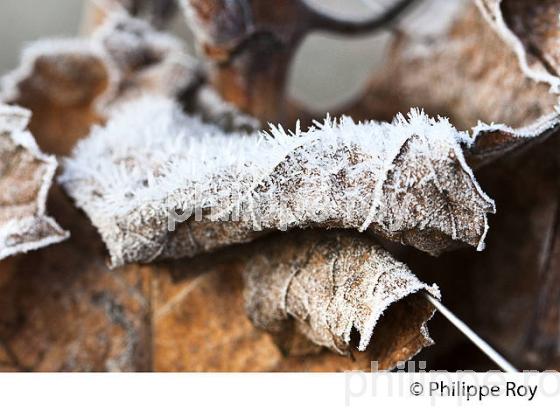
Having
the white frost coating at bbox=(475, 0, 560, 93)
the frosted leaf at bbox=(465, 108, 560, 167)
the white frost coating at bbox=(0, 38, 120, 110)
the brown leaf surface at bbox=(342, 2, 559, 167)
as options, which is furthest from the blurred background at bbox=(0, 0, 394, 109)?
the frosted leaf at bbox=(465, 108, 560, 167)

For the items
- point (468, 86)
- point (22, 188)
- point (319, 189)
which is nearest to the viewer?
point (319, 189)

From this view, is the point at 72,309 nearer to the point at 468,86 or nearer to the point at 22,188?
the point at 22,188

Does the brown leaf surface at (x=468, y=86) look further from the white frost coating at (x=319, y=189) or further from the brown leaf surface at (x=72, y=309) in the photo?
the brown leaf surface at (x=72, y=309)

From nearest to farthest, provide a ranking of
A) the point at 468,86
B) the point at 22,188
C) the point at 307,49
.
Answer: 1. the point at 22,188
2. the point at 468,86
3. the point at 307,49

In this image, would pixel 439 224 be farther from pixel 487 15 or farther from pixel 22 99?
pixel 22 99

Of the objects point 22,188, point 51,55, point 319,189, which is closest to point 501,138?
point 319,189

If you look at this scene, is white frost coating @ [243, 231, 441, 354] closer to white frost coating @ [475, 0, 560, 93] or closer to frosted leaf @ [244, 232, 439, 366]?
frosted leaf @ [244, 232, 439, 366]
